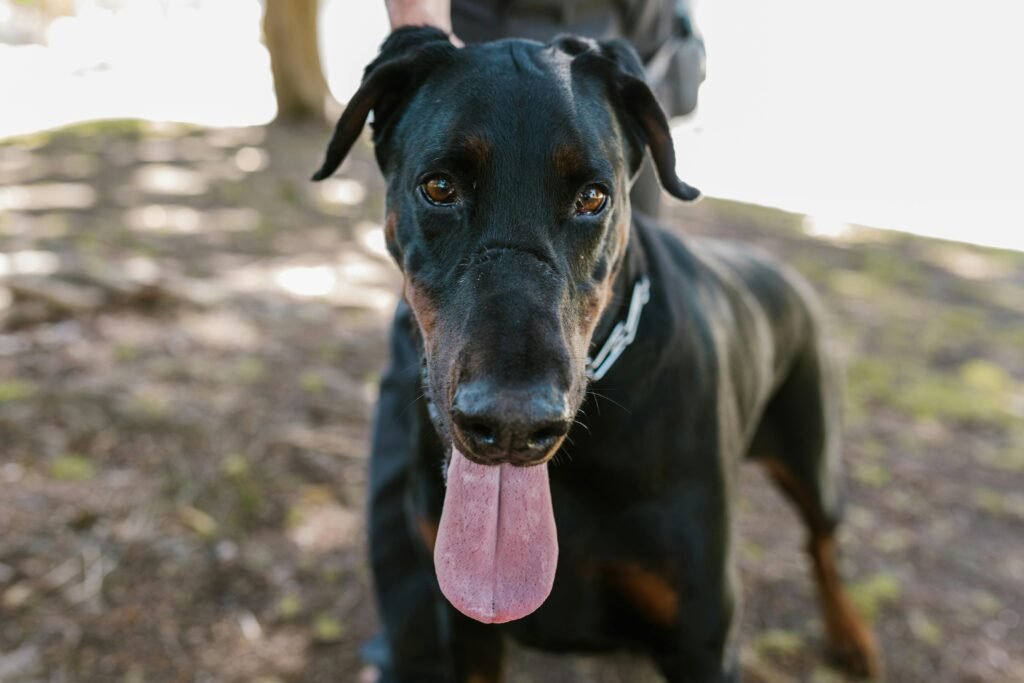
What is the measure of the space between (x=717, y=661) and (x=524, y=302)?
1059 millimetres

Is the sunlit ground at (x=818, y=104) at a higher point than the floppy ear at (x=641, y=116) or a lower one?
lower

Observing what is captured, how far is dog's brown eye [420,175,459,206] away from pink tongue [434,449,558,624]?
20.4 inches

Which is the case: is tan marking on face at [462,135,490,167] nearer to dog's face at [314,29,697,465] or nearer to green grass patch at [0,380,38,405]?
dog's face at [314,29,697,465]

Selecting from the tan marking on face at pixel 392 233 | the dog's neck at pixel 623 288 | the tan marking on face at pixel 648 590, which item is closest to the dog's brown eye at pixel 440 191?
the tan marking on face at pixel 392 233

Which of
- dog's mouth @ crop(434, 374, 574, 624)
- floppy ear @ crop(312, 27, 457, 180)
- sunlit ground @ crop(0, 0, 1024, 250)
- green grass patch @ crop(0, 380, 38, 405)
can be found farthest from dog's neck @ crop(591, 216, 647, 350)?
sunlit ground @ crop(0, 0, 1024, 250)

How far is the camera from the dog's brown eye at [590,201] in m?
1.92

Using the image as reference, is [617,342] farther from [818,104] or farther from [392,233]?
[818,104]

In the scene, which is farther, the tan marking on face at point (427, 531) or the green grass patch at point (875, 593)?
the green grass patch at point (875, 593)

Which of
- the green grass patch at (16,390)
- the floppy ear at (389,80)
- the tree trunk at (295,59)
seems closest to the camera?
the floppy ear at (389,80)

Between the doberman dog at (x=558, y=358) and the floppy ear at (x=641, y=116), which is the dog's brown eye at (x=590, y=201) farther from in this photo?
the floppy ear at (x=641, y=116)

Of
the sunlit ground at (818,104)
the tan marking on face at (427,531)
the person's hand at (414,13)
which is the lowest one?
the sunlit ground at (818,104)

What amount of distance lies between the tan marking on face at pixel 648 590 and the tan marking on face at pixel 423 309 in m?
0.71

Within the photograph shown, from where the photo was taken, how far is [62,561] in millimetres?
3258

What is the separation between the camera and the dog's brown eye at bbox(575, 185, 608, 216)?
1.92m
